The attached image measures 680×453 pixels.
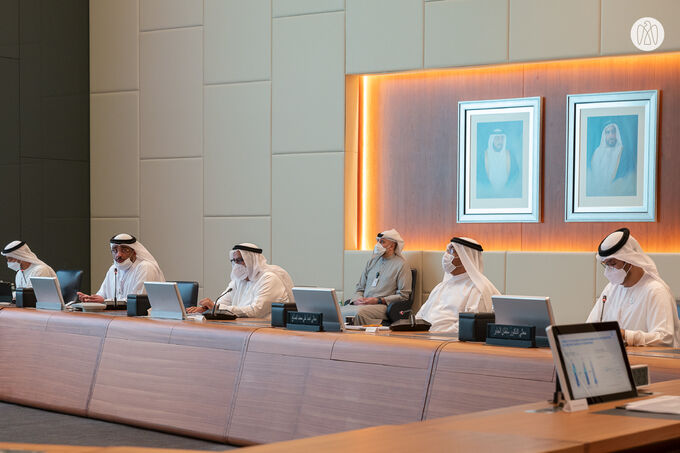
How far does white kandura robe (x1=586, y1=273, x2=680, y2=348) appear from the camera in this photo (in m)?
4.32

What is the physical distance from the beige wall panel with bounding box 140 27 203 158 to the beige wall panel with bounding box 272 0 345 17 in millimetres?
934

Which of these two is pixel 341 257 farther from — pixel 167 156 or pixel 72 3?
pixel 72 3

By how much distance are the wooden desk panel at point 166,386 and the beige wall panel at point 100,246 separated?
450 cm

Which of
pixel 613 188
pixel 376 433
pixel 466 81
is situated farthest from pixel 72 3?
pixel 376 433

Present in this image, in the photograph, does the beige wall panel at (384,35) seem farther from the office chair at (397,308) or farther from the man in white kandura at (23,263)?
the man in white kandura at (23,263)

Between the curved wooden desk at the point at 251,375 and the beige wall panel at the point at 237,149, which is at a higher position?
the beige wall panel at the point at 237,149

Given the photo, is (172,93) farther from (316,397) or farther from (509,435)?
(509,435)

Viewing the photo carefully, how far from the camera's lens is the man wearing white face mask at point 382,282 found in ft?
23.9

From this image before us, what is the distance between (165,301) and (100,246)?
15.5 feet

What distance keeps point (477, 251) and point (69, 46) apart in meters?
5.80

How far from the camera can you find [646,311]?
4492mm

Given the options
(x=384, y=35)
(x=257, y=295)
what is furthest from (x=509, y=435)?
(x=384, y=35)

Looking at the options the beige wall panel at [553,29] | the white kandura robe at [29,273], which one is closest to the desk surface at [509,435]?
the beige wall panel at [553,29]

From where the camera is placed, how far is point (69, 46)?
9.65 m
